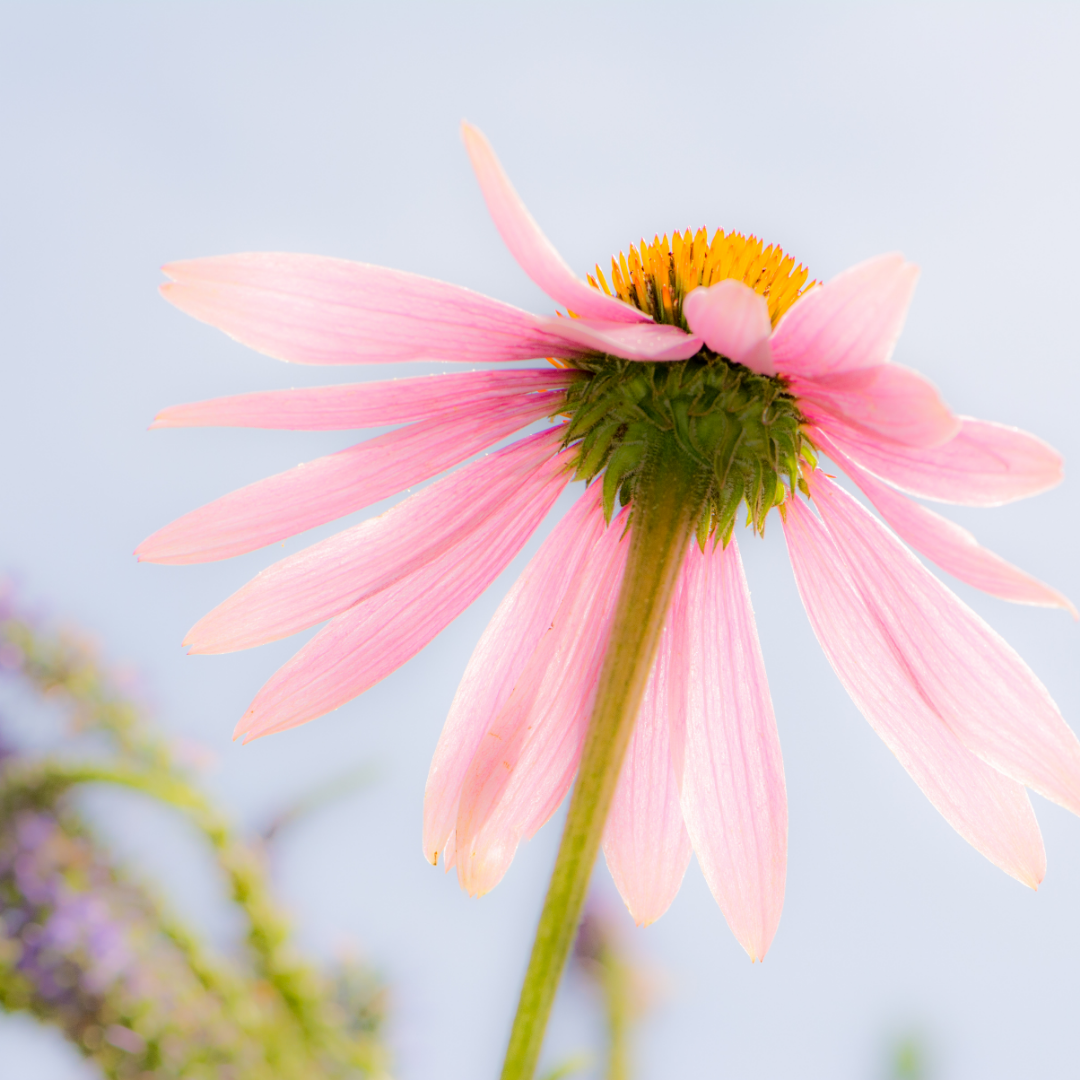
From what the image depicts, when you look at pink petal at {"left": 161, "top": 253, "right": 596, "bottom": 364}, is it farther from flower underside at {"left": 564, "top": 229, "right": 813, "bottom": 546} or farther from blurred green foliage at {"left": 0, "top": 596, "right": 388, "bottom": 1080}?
blurred green foliage at {"left": 0, "top": 596, "right": 388, "bottom": 1080}

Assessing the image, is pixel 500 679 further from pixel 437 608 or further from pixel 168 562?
pixel 168 562

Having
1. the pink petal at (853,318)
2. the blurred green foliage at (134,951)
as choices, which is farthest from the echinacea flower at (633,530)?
the blurred green foliage at (134,951)

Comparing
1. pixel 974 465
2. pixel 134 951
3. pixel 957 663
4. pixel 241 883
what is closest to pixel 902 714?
pixel 957 663

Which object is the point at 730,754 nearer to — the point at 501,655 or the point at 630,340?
the point at 501,655

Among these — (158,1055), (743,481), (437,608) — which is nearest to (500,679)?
(437,608)

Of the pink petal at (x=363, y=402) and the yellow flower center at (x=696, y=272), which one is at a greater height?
the yellow flower center at (x=696, y=272)

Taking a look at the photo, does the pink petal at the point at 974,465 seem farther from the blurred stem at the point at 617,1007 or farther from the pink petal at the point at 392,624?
the blurred stem at the point at 617,1007
